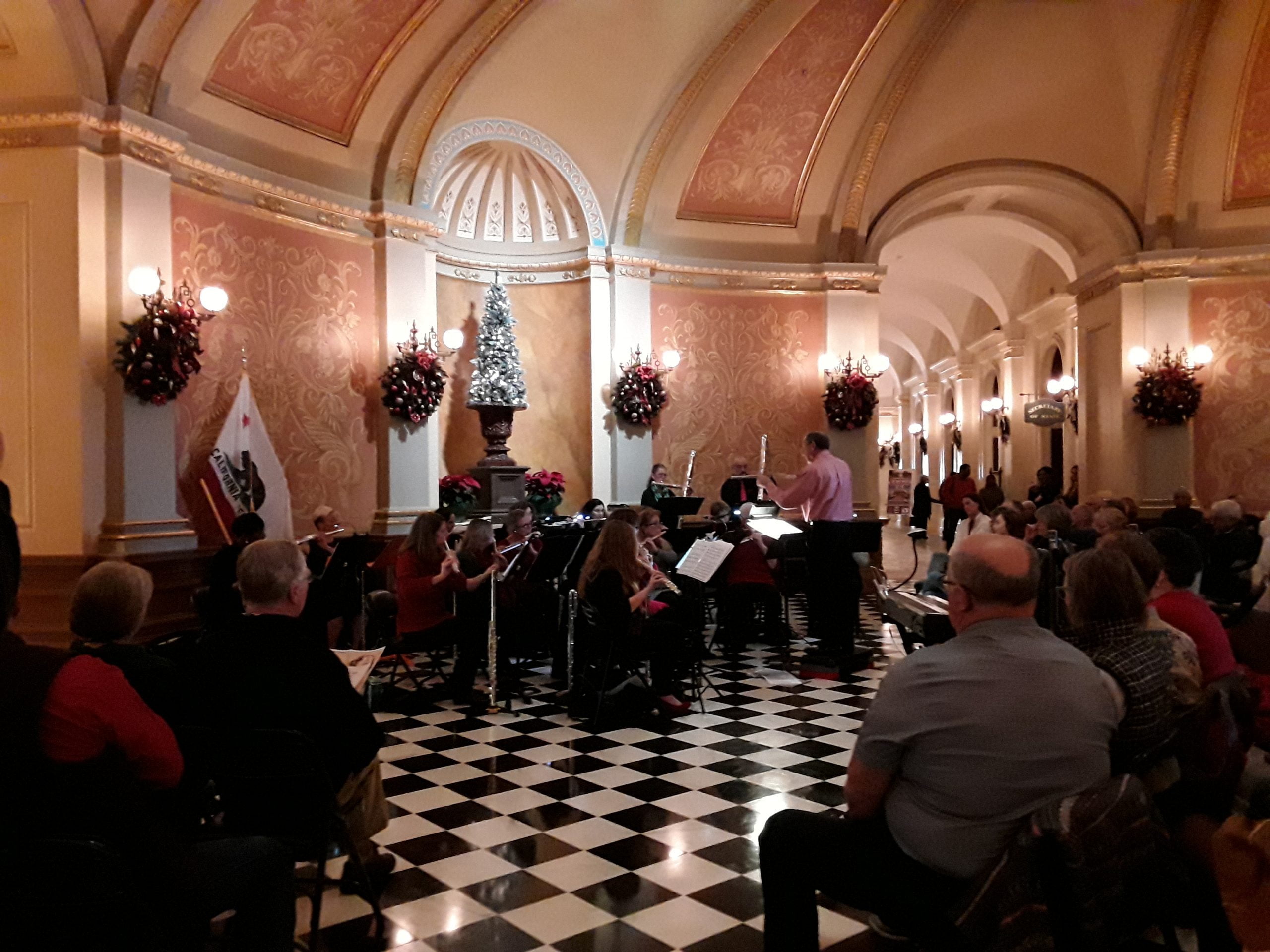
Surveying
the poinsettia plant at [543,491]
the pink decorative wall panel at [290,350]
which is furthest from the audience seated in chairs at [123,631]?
the poinsettia plant at [543,491]

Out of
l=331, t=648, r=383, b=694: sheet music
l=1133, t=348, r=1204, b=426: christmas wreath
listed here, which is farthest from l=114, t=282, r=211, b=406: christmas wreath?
l=1133, t=348, r=1204, b=426: christmas wreath

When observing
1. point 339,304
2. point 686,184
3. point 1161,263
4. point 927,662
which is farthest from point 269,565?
point 1161,263

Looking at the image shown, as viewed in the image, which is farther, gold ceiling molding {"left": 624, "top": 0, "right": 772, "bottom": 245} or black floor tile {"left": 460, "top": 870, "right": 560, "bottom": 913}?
gold ceiling molding {"left": 624, "top": 0, "right": 772, "bottom": 245}

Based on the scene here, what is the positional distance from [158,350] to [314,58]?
10.1 feet

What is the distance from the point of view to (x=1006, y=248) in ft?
57.3

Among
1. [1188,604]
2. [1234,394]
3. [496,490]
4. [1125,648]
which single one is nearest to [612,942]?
[1125,648]

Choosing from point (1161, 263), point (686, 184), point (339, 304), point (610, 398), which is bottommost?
point (610, 398)

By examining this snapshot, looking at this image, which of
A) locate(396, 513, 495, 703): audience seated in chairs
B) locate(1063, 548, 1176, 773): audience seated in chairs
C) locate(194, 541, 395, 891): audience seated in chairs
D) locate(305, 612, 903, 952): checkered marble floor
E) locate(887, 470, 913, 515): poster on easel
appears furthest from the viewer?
locate(887, 470, 913, 515): poster on easel

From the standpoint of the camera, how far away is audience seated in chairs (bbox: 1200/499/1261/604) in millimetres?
6977

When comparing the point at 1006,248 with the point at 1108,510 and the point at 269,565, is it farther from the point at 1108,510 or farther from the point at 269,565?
the point at 269,565

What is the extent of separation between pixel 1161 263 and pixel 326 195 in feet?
32.9

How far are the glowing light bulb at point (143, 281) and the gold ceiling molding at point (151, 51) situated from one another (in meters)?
1.17

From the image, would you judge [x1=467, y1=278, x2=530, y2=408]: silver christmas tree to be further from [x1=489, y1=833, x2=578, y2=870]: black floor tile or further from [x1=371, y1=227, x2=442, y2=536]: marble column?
[x1=489, y1=833, x2=578, y2=870]: black floor tile

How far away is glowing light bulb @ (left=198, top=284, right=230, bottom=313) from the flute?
6.35 meters
